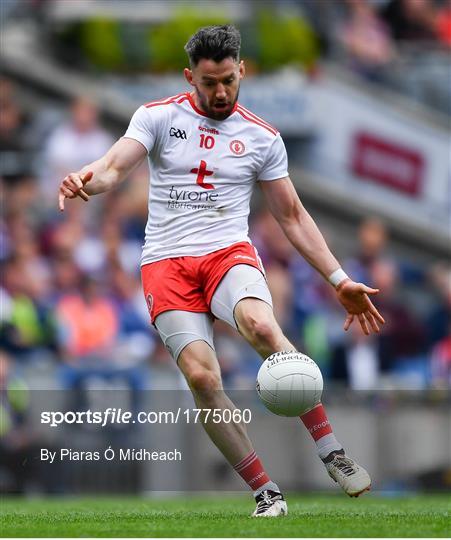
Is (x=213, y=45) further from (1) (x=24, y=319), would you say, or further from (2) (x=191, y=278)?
(1) (x=24, y=319)

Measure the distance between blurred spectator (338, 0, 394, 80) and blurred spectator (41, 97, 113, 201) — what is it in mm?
3716

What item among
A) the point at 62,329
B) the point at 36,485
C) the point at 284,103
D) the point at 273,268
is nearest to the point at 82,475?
the point at 36,485

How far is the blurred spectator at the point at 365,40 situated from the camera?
19156mm

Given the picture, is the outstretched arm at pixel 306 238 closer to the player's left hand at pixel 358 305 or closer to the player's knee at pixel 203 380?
the player's left hand at pixel 358 305

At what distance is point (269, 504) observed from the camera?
341 inches

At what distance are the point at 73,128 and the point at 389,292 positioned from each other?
157 inches

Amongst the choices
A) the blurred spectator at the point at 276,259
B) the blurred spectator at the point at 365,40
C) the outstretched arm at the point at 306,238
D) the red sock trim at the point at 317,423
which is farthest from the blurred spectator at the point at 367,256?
the red sock trim at the point at 317,423

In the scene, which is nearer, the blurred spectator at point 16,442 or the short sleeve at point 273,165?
the short sleeve at point 273,165

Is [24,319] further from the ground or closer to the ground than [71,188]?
closer to the ground

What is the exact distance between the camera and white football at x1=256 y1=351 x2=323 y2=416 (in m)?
8.28

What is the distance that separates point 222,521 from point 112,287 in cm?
742

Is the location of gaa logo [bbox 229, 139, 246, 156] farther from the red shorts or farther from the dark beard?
the red shorts

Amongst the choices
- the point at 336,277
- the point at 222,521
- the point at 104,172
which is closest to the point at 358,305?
the point at 336,277

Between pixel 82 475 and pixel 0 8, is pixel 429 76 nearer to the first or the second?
pixel 0 8
